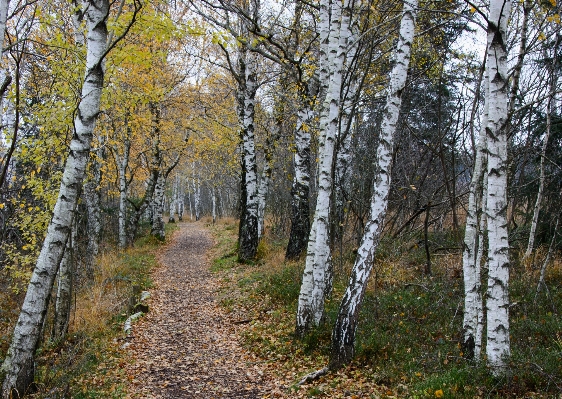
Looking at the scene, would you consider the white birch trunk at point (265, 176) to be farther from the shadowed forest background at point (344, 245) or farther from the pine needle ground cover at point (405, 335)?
the pine needle ground cover at point (405, 335)

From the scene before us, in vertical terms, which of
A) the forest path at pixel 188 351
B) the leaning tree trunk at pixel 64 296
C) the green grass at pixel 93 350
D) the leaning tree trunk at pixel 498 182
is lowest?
the forest path at pixel 188 351

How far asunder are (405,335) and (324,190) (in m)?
2.80

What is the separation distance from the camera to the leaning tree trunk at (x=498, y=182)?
4348 mm

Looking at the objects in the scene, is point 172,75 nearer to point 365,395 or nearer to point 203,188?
point 365,395

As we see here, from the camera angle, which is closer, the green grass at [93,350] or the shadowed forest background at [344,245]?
the shadowed forest background at [344,245]

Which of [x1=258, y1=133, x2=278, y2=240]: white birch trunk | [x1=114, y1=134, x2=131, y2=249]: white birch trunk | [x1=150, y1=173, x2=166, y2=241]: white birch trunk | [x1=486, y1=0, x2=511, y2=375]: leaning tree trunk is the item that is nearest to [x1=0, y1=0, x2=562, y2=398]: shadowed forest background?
[x1=486, y1=0, x2=511, y2=375]: leaning tree trunk

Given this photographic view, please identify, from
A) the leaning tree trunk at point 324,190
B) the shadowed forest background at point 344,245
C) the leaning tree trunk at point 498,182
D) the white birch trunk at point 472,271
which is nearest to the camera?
the leaning tree trunk at point 498,182

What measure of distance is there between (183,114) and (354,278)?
Answer: 16.1 meters

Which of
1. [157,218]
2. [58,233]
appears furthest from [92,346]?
[157,218]

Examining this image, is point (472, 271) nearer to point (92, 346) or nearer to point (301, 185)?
point (301, 185)

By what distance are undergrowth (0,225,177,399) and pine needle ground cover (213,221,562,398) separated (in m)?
2.46

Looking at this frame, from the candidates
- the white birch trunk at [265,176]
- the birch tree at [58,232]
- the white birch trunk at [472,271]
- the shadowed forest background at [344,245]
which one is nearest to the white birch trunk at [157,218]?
the white birch trunk at [265,176]

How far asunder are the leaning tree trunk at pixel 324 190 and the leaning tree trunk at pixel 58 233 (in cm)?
356

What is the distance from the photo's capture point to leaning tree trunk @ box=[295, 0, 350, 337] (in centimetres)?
670
